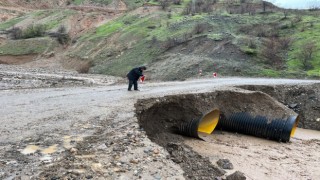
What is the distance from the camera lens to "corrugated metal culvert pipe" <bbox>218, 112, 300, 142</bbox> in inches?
521

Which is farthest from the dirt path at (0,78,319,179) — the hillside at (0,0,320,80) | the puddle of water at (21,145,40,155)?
the hillside at (0,0,320,80)

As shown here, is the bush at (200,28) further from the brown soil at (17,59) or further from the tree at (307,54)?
the brown soil at (17,59)

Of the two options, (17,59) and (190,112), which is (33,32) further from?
(190,112)

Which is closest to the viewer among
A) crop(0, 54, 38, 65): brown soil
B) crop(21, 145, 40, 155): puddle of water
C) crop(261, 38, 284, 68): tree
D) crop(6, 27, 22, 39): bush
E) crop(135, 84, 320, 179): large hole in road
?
crop(21, 145, 40, 155): puddle of water

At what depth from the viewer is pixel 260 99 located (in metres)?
14.6

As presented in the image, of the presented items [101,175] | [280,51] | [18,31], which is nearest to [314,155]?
[101,175]

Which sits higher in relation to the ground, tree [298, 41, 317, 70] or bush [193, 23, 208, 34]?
bush [193, 23, 208, 34]

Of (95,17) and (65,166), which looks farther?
(95,17)

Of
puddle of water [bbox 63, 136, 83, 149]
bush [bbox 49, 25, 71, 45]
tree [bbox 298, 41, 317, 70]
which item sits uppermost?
bush [bbox 49, 25, 71, 45]

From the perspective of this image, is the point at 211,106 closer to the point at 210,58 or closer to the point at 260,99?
the point at 260,99

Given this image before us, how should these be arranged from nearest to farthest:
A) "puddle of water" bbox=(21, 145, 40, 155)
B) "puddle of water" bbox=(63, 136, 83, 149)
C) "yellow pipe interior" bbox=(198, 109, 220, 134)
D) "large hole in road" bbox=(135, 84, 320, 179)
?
"puddle of water" bbox=(21, 145, 40, 155) < "puddle of water" bbox=(63, 136, 83, 149) < "large hole in road" bbox=(135, 84, 320, 179) < "yellow pipe interior" bbox=(198, 109, 220, 134)

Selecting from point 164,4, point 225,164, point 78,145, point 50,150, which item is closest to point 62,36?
point 164,4

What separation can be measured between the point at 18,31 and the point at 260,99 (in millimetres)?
43541

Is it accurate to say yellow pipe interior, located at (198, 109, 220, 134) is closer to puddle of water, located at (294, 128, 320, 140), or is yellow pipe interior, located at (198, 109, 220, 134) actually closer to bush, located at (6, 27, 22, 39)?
puddle of water, located at (294, 128, 320, 140)
